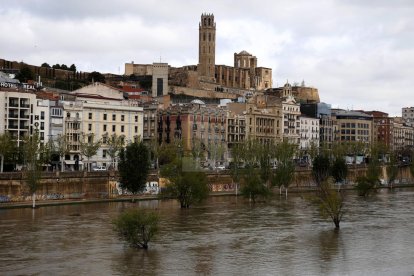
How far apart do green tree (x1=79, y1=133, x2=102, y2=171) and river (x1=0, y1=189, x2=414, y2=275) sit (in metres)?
19.0

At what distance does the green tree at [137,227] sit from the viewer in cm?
4362

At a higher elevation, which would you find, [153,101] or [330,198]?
[153,101]

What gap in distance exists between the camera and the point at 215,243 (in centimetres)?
4816

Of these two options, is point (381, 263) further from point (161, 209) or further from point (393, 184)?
point (393, 184)

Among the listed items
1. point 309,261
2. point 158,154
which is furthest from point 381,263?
point 158,154

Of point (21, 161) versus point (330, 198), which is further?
point (21, 161)

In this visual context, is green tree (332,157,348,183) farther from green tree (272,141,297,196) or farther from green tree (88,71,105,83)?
green tree (88,71,105,83)

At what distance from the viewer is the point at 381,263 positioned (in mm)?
40438

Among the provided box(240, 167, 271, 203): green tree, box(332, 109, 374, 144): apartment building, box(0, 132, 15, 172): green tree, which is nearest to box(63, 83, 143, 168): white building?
box(0, 132, 15, 172): green tree

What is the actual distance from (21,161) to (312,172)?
1668 inches

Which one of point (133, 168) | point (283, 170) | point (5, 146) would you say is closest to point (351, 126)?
point (283, 170)

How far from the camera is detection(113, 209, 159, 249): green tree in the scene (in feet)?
143

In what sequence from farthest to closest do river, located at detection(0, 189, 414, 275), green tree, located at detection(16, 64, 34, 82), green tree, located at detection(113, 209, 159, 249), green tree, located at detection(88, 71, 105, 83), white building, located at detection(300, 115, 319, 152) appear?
green tree, located at detection(88, 71, 105, 83), white building, located at detection(300, 115, 319, 152), green tree, located at detection(16, 64, 34, 82), green tree, located at detection(113, 209, 159, 249), river, located at detection(0, 189, 414, 275)

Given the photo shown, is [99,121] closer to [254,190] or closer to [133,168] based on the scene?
[133,168]
